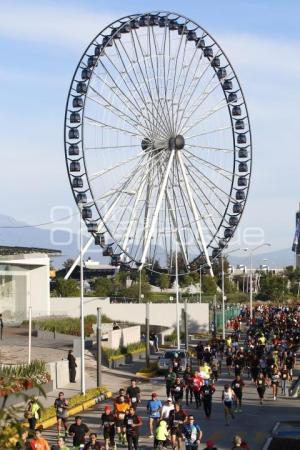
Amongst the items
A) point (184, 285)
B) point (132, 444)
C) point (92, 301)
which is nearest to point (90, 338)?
point (92, 301)

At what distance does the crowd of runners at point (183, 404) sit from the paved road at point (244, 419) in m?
0.19

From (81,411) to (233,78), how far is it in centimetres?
4120

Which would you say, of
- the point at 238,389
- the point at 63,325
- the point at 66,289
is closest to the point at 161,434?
the point at 238,389

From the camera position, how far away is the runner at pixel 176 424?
23703mm

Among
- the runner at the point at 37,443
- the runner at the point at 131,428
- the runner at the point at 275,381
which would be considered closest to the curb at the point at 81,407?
the runner at the point at 131,428

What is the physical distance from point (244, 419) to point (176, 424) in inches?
245

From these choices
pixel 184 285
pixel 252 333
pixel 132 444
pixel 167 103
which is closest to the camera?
pixel 132 444

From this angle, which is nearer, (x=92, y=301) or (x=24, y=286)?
(x=24, y=286)

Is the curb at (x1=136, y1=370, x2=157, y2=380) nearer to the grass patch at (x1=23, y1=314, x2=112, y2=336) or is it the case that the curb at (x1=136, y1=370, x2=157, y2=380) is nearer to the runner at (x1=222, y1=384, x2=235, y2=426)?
the grass patch at (x1=23, y1=314, x2=112, y2=336)

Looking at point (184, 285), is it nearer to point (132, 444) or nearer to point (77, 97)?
point (77, 97)

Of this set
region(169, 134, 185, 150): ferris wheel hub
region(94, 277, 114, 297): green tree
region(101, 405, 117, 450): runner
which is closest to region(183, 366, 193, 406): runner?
region(101, 405, 117, 450): runner

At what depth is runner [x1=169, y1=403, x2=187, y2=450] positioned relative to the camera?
23.7m

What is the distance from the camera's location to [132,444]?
23.9m

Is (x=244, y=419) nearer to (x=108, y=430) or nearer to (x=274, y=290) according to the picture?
(x=108, y=430)
